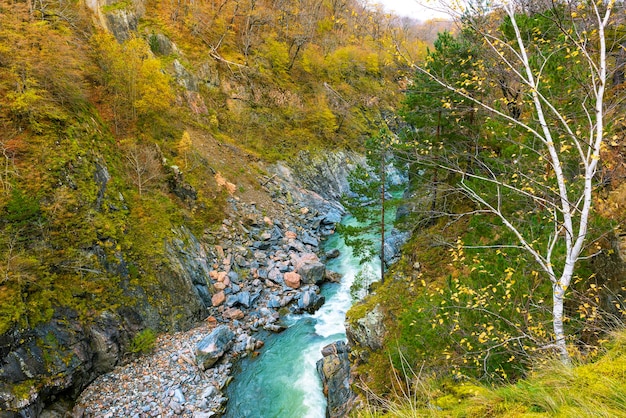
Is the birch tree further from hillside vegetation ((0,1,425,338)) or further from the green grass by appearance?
Answer: hillside vegetation ((0,1,425,338))

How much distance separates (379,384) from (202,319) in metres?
9.16

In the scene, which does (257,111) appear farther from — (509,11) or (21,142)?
(509,11)

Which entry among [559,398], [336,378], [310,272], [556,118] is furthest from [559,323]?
[310,272]

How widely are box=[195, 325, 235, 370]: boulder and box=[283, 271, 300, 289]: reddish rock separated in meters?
4.89

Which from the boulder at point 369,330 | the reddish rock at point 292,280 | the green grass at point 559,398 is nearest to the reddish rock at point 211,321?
the reddish rock at point 292,280

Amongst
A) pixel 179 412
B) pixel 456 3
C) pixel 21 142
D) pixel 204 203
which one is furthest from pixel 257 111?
pixel 456 3

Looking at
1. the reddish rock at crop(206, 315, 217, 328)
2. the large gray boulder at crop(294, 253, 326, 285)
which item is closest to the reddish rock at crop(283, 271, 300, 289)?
the large gray boulder at crop(294, 253, 326, 285)

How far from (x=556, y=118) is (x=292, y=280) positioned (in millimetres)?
14042

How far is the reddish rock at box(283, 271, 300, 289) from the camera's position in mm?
17547

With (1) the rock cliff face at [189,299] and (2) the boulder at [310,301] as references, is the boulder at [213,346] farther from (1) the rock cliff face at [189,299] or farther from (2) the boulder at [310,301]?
(2) the boulder at [310,301]

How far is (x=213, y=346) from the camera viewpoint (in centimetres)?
1241

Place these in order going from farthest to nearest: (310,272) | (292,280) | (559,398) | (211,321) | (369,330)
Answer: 1. (310,272)
2. (292,280)
3. (211,321)
4. (369,330)
5. (559,398)

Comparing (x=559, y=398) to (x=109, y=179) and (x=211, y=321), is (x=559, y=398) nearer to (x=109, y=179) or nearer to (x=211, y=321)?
(x=211, y=321)

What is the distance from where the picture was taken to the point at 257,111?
115 feet
